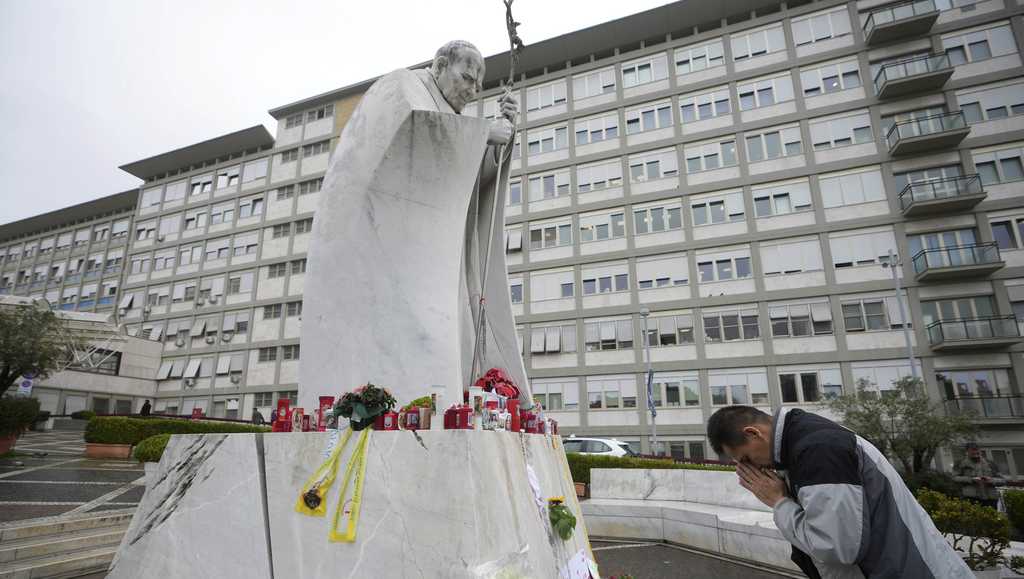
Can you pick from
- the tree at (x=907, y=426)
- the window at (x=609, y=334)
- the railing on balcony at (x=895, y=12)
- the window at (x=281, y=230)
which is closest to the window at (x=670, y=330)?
the window at (x=609, y=334)

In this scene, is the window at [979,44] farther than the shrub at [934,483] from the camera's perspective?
Yes

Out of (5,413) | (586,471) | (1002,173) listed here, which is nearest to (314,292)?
(586,471)

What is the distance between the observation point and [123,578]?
3490mm

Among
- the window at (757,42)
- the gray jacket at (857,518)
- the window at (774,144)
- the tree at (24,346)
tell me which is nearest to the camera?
the gray jacket at (857,518)

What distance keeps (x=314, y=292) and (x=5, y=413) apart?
617 inches

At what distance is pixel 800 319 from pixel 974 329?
6.49 meters

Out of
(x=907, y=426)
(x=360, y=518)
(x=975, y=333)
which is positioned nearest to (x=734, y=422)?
(x=360, y=518)

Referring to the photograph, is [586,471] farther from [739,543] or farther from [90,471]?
[90,471]

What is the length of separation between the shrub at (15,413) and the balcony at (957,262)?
33.1 m

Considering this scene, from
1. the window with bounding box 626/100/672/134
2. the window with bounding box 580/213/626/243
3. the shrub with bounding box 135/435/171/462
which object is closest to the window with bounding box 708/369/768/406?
the window with bounding box 580/213/626/243

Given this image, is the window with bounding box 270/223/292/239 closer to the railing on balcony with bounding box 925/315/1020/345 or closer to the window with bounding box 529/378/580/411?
the window with bounding box 529/378/580/411

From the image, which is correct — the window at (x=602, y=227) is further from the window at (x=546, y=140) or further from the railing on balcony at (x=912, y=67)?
the railing on balcony at (x=912, y=67)

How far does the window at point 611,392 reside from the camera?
27.7m

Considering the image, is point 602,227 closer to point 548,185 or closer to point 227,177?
point 548,185
